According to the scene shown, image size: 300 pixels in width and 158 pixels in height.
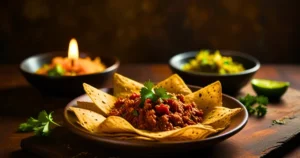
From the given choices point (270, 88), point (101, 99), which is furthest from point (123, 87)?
point (270, 88)

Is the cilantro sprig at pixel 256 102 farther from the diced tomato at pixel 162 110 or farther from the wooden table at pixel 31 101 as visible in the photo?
the diced tomato at pixel 162 110

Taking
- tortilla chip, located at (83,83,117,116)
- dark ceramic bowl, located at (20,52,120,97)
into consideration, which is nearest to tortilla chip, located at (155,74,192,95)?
tortilla chip, located at (83,83,117,116)

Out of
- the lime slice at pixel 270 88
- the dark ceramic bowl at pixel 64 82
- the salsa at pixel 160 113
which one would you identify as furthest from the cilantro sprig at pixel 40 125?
the lime slice at pixel 270 88

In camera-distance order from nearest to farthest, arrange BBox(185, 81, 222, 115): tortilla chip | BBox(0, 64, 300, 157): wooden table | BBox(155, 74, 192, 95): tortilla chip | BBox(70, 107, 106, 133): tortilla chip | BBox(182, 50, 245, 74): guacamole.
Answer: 1. BBox(70, 107, 106, 133): tortilla chip
2. BBox(0, 64, 300, 157): wooden table
3. BBox(185, 81, 222, 115): tortilla chip
4. BBox(155, 74, 192, 95): tortilla chip
5. BBox(182, 50, 245, 74): guacamole

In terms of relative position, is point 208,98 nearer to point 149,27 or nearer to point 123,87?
point 123,87

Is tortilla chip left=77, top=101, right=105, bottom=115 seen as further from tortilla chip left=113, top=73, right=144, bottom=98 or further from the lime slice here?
the lime slice

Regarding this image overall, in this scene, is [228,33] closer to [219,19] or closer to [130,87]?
[219,19]
